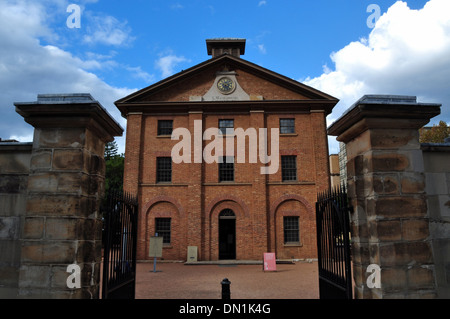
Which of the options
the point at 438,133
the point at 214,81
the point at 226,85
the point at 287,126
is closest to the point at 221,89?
the point at 226,85

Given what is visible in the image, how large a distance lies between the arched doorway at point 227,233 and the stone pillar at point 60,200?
51.9 ft

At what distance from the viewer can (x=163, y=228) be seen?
19.8m

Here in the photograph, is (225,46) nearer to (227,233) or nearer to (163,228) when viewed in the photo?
(227,233)

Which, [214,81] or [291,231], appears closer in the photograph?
[291,231]

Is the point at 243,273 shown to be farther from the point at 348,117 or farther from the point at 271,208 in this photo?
the point at 348,117

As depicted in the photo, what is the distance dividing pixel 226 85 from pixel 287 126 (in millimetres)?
4789

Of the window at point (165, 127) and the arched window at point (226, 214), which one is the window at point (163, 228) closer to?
the arched window at point (226, 214)

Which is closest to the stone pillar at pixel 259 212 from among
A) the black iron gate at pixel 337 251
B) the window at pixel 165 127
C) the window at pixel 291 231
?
the window at pixel 291 231

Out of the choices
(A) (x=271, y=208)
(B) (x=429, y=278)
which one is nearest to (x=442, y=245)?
(B) (x=429, y=278)

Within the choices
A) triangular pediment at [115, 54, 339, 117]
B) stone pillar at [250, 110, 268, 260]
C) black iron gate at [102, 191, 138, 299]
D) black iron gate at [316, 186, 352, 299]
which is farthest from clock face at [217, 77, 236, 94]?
black iron gate at [102, 191, 138, 299]

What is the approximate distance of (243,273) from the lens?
14.8 m

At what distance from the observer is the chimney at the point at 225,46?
26.6m

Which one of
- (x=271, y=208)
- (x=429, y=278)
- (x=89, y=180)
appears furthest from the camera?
(x=271, y=208)

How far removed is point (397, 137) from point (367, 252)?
1506mm
